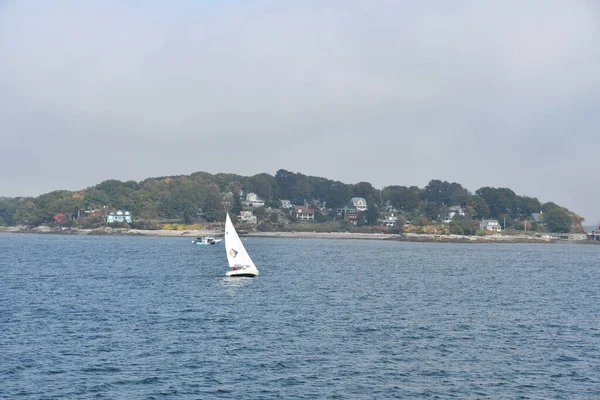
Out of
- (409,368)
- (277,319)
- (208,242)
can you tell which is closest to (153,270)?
(277,319)

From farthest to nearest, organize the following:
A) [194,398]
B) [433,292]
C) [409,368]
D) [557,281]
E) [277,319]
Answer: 1. [557,281]
2. [433,292]
3. [277,319]
4. [409,368]
5. [194,398]

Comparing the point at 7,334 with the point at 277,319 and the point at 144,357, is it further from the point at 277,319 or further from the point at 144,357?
the point at 277,319

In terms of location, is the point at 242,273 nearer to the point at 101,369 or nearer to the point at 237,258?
the point at 237,258

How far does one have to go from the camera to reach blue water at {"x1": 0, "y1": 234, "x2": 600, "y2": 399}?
3100 centimetres

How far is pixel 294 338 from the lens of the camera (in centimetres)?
4159

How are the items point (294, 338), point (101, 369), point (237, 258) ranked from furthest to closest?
1. point (237, 258)
2. point (294, 338)
3. point (101, 369)

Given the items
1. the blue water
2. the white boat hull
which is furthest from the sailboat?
the blue water

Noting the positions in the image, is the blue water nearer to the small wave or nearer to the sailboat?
the small wave

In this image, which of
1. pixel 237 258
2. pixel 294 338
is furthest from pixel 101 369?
pixel 237 258

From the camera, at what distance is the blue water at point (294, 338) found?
3100cm

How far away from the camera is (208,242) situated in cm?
16738

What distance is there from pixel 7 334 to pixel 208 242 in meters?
126

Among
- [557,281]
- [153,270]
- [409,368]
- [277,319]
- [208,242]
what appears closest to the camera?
[409,368]

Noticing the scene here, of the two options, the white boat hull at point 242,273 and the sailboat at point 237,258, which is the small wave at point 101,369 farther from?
the white boat hull at point 242,273
